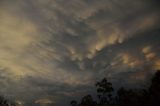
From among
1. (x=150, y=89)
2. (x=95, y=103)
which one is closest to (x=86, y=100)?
(x=95, y=103)

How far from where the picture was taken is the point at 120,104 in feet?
283

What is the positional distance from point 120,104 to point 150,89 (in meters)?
10.5

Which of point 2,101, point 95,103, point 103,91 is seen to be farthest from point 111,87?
point 2,101

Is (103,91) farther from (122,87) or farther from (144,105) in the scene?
(144,105)

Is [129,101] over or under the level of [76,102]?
under

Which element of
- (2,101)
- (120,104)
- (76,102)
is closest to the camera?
(120,104)

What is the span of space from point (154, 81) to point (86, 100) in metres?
28.8

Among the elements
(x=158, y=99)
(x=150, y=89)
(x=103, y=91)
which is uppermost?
(x=103, y=91)

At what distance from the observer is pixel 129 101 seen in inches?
3253

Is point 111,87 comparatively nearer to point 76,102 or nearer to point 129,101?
point 129,101

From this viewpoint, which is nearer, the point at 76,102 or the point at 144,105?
the point at 144,105

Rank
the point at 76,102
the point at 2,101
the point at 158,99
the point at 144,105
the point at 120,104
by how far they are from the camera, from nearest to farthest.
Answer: the point at 158,99
the point at 144,105
the point at 120,104
the point at 2,101
the point at 76,102

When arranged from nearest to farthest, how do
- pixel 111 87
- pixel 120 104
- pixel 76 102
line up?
pixel 120 104
pixel 111 87
pixel 76 102

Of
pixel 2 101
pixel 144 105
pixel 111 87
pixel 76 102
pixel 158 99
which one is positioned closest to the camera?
pixel 158 99
